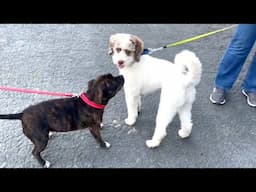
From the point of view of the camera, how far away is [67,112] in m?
2.70

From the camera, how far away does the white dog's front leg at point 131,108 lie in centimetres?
305

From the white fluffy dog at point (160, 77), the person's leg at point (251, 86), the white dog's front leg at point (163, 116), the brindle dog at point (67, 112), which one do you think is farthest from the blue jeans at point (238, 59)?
the brindle dog at point (67, 112)

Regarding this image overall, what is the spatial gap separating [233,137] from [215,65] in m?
1.17

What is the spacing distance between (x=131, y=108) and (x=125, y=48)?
2.09 feet

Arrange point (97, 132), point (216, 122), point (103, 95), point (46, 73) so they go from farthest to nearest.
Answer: point (46, 73)
point (216, 122)
point (97, 132)
point (103, 95)

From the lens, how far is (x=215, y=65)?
13.5 feet

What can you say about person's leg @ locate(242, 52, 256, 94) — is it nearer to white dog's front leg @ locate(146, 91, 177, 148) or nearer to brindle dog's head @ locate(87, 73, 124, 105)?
white dog's front leg @ locate(146, 91, 177, 148)

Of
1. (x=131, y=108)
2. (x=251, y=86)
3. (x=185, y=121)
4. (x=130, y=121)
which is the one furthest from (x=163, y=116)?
(x=251, y=86)

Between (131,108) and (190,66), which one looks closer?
(190,66)

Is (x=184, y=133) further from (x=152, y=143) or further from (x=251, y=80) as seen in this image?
(x=251, y=80)

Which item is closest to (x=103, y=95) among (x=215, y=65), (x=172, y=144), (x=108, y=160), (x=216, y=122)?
(x=108, y=160)

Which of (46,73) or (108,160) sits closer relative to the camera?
(108,160)

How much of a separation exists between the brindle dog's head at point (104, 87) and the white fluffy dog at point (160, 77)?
236 millimetres

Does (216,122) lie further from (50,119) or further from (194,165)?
(50,119)
